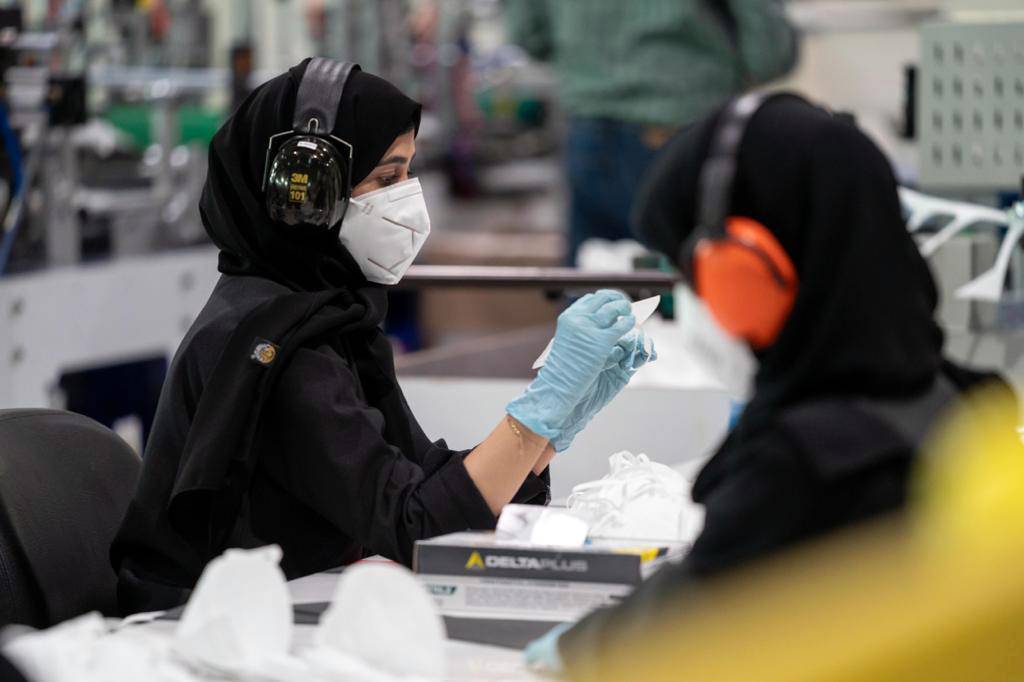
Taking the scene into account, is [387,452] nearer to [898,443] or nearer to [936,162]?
[898,443]

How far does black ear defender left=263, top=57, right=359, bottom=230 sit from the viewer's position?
5.02 ft

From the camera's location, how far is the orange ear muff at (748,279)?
103 cm

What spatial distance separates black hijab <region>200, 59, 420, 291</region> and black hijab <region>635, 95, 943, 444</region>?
0.61 meters

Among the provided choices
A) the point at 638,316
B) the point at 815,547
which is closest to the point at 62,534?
the point at 638,316

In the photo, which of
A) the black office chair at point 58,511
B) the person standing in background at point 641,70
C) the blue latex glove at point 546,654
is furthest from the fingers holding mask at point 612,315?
the person standing in background at point 641,70

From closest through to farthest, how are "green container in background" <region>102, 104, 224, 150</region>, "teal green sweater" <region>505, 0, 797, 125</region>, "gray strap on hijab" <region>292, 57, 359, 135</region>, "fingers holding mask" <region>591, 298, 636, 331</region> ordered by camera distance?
"fingers holding mask" <region>591, 298, 636, 331</region>, "gray strap on hijab" <region>292, 57, 359, 135</region>, "teal green sweater" <region>505, 0, 797, 125</region>, "green container in background" <region>102, 104, 224, 150</region>

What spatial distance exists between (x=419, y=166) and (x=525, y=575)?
5.25 m

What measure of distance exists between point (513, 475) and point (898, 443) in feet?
1.83

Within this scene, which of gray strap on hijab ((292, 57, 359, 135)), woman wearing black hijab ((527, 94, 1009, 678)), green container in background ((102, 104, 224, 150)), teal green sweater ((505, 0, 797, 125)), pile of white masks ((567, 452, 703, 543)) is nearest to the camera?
woman wearing black hijab ((527, 94, 1009, 678))

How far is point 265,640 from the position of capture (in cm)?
112

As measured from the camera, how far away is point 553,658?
113cm

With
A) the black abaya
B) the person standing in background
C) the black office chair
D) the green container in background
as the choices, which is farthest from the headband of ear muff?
the green container in background

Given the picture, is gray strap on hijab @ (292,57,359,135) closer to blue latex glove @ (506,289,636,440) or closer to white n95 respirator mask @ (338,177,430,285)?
white n95 respirator mask @ (338,177,430,285)

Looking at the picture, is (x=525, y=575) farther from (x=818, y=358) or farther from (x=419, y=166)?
(x=419, y=166)
